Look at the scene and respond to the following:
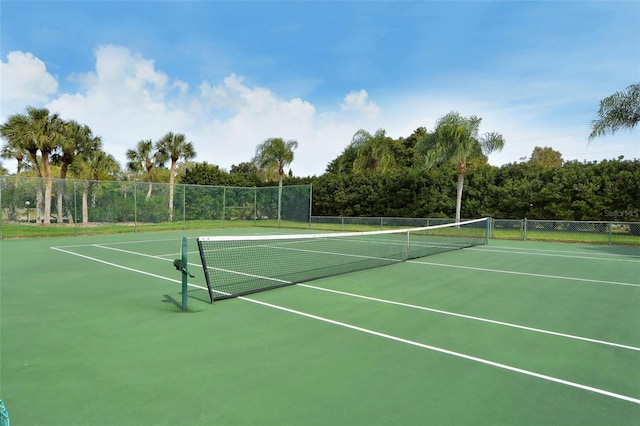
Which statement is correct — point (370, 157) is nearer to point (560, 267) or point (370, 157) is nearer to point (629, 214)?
point (629, 214)

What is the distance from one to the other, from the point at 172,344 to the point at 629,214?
74.9 feet

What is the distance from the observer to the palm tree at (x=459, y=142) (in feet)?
70.9

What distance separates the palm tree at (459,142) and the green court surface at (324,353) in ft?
48.0

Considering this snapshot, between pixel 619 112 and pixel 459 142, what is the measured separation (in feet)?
24.0

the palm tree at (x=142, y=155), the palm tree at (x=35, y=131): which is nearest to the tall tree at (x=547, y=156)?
the palm tree at (x=142, y=155)

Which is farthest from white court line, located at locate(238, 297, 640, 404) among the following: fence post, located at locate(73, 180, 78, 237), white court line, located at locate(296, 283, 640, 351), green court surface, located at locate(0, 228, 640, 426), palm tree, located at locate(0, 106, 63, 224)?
palm tree, located at locate(0, 106, 63, 224)

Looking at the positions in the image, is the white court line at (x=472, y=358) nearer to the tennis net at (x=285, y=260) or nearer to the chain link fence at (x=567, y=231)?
the tennis net at (x=285, y=260)

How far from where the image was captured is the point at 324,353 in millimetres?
4090

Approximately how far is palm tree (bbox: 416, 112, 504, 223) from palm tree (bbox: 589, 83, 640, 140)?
5010 millimetres

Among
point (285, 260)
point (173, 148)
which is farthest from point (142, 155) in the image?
point (285, 260)

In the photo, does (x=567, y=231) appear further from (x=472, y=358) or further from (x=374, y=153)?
(x=472, y=358)

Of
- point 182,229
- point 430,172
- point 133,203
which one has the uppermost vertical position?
point 430,172

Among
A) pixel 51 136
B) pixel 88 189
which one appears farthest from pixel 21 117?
pixel 88 189

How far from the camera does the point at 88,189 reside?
2088cm
